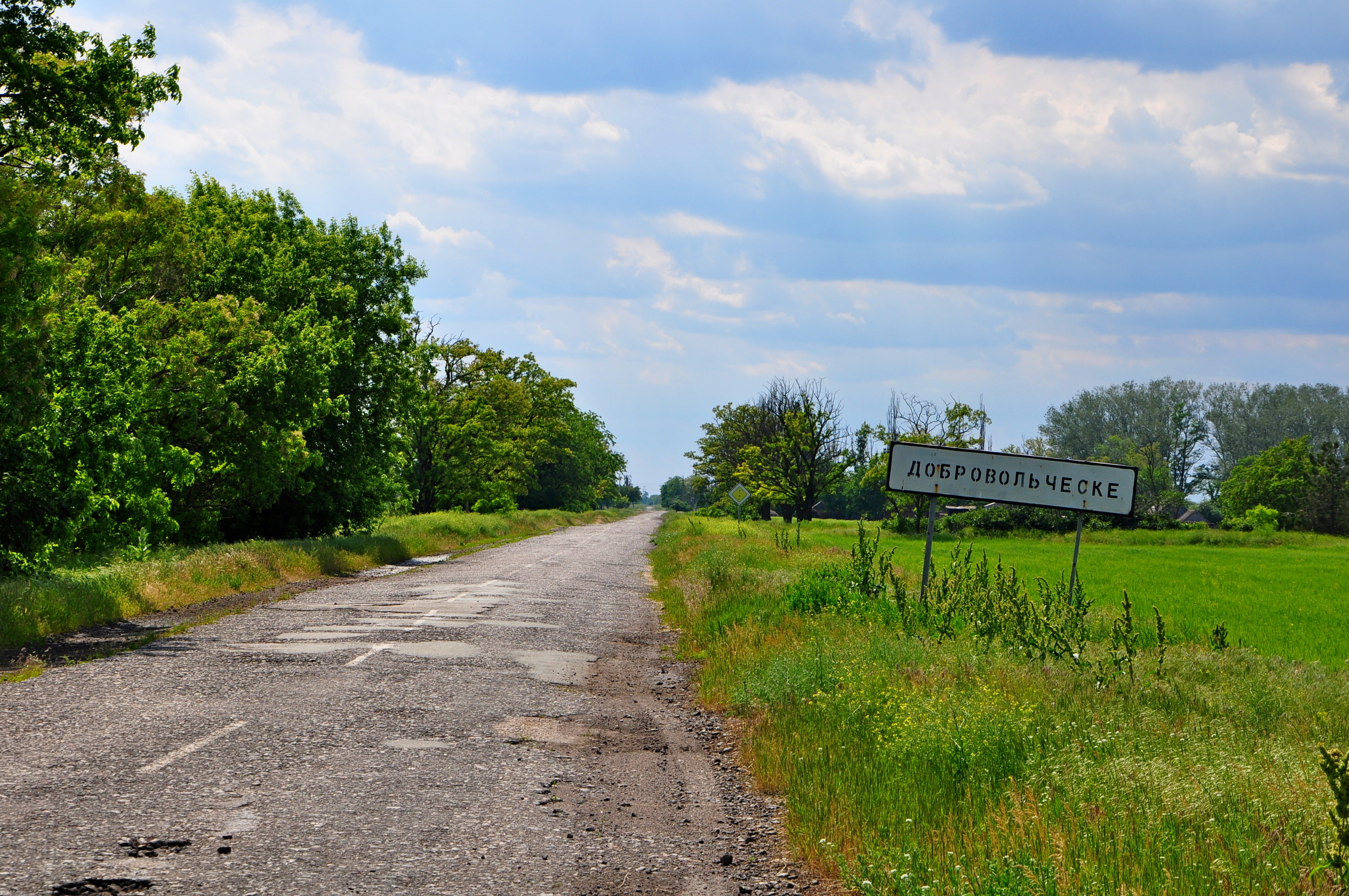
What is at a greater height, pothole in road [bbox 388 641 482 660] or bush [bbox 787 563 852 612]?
bush [bbox 787 563 852 612]

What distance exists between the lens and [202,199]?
31625 mm

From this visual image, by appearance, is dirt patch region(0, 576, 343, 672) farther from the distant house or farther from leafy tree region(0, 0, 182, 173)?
the distant house

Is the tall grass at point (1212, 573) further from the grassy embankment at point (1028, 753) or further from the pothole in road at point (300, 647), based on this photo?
the pothole in road at point (300, 647)

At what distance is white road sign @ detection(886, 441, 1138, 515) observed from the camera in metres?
12.3

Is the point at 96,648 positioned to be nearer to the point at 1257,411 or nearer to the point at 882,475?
the point at 882,475

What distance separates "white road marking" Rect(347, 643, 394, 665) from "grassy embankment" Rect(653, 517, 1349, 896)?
4.04 metres

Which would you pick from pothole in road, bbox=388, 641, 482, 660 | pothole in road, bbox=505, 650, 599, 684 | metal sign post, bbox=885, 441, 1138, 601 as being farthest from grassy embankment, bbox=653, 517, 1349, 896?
pothole in road, bbox=388, 641, 482, 660

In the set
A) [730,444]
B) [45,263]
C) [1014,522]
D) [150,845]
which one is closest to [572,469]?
[730,444]

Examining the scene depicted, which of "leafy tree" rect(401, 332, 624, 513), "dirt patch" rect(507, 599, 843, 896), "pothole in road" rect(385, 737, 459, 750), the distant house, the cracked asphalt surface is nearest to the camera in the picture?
the cracked asphalt surface

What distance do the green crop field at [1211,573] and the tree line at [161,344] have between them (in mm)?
16681

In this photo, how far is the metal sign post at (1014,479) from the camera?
12.3 metres

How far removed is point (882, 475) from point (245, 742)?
61213 millimetres

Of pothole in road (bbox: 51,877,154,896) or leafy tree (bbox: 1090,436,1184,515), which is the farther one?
leafy tree (bbox: 1090,436,1184,515)

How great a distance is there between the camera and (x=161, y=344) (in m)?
22.9
